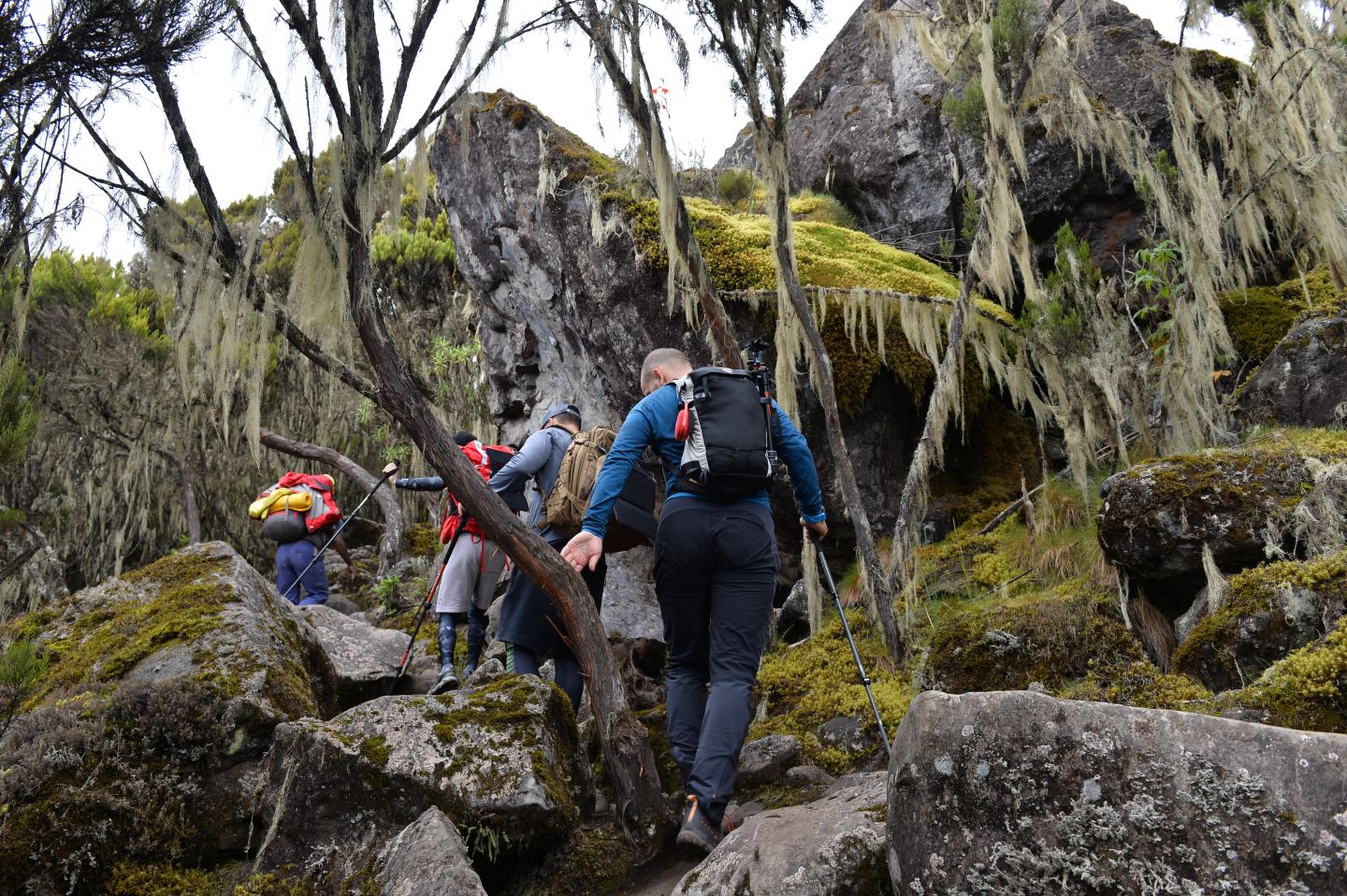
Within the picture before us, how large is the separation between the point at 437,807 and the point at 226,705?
1.51 meters

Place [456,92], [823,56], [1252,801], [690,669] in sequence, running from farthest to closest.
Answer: [823,56] < [456,92] < [690,669] < [1252,801]

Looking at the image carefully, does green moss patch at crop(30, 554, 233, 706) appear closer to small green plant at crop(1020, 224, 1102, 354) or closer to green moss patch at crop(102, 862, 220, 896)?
green moss patch at crop(102, 862, 220, 896)

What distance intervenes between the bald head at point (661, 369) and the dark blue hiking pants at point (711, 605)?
0.81 metres

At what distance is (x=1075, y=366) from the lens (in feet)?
20.5

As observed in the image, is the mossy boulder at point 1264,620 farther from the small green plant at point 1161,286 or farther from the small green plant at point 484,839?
the small green plant at point 484,839

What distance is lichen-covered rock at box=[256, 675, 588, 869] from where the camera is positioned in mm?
3529

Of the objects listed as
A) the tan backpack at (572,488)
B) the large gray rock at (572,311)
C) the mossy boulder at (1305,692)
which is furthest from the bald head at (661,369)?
the mossy boulder at (1305,692)

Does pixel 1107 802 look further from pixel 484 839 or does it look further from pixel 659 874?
pixel 484 839

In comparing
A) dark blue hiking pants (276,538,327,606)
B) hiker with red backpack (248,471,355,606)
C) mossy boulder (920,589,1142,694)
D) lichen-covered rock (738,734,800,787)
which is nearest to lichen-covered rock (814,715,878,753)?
lichen-covered rock (738,734,800,787)

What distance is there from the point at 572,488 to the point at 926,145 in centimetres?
769

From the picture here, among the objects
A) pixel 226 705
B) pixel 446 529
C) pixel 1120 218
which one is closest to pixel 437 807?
pixel 226 705

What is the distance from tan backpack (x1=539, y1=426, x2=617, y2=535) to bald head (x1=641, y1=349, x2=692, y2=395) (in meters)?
0.99

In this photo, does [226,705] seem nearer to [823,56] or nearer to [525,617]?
[525,617]

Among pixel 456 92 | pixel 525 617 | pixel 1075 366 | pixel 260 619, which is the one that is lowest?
pixel 525 617
